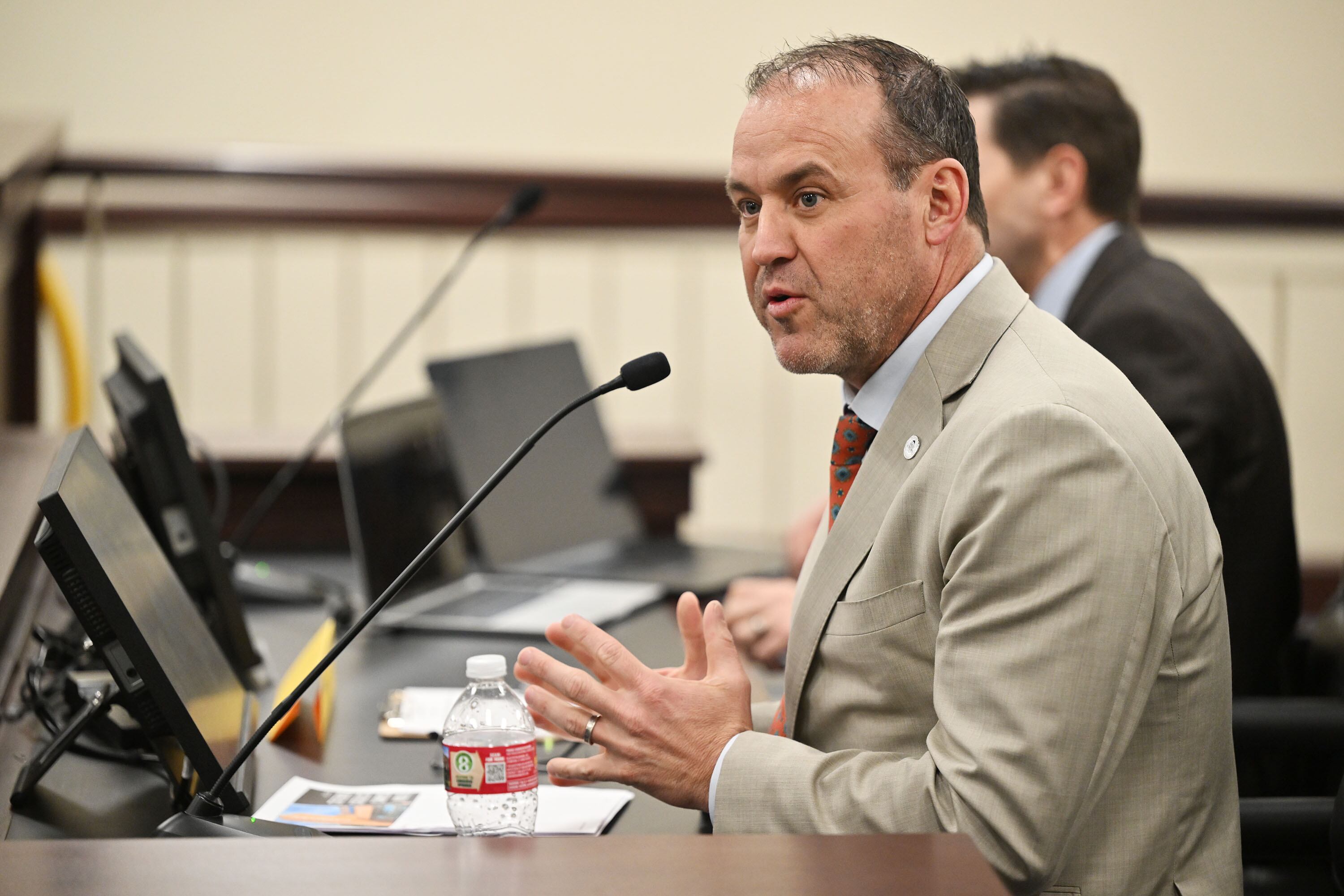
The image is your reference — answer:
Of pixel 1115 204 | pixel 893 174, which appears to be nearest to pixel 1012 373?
pixel 893 174

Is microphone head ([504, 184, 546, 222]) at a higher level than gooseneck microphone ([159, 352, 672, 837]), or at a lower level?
higher

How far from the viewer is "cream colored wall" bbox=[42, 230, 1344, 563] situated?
3932 mm

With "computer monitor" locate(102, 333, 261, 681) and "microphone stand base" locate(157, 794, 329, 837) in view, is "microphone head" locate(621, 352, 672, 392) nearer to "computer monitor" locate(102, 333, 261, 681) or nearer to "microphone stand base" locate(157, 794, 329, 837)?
"microphone stand base" locate(157, 794, 329, 837)

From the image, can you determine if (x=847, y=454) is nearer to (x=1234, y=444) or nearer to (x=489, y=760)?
(x=489, y=760)

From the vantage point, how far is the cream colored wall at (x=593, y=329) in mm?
3932

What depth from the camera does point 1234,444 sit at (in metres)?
1.71

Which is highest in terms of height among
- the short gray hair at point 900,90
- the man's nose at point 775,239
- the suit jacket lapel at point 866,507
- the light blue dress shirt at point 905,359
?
the short gray hair at point 900,90

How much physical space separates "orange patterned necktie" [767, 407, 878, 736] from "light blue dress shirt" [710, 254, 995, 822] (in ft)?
0.04

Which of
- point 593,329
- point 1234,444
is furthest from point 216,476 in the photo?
point 593,329

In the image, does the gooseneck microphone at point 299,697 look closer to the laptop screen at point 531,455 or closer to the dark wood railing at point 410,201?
the laptop screen at point 531,455

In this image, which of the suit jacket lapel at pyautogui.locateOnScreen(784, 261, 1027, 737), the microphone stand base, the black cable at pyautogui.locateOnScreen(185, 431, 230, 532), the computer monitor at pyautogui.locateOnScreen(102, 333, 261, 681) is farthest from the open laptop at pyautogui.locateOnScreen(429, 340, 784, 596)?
the microphone stand base

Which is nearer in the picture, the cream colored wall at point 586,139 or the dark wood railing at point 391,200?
the dark wood railing at point 391,200

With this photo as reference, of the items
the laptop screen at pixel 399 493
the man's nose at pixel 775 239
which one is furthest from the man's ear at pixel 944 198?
the laptop screen at pixel 399 493

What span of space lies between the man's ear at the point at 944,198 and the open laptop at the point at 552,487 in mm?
952
